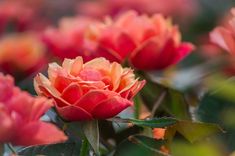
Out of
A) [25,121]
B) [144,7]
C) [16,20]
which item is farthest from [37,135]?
[144,7]

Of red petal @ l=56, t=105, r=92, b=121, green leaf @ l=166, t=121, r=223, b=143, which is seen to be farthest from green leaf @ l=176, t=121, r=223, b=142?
red petal @ l=56, t=105, r=92, b=121

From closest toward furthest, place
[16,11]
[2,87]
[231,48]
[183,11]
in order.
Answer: [2,87]
[231,48]
[16,11]
[183,11]

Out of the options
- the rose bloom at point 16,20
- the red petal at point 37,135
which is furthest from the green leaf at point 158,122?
the rose bloom at point 16,20

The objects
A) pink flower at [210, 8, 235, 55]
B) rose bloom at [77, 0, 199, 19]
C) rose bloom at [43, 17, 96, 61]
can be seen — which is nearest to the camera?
pink flower at [210, 8, 235, 55]

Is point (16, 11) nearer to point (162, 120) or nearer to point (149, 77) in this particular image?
point (149, 77)

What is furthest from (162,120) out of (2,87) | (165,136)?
(2,87)

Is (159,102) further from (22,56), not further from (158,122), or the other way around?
(22,56)

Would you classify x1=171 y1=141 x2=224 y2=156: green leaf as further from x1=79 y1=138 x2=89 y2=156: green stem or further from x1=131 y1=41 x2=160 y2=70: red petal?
x1=131 y1=41 x2=160 y2=70: red petal
